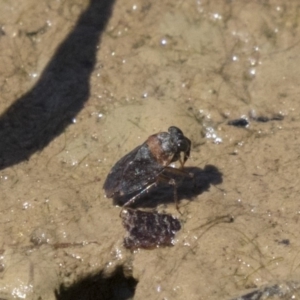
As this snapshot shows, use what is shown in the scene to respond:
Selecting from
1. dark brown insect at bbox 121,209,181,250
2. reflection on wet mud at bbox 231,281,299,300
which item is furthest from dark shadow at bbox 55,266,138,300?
reflection on wet mud at bbox 231,281,299,300

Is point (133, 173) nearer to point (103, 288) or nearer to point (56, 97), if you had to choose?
point (103, 288)

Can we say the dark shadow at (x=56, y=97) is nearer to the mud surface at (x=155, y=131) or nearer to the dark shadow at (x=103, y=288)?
the mud surface at (x=155, y=131)

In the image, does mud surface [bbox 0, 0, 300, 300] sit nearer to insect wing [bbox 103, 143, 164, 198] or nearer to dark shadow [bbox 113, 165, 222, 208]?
dark shadow [bbox 113, 165, 222, 208]

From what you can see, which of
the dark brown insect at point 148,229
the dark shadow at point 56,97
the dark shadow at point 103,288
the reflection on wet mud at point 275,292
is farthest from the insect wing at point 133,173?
the reflection on wet mud at point 275,292

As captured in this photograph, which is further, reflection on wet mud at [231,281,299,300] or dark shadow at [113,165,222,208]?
dark shadow at [113,165,222,208]

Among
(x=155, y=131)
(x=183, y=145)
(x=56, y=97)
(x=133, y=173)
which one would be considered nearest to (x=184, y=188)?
(x=183, y=145)
